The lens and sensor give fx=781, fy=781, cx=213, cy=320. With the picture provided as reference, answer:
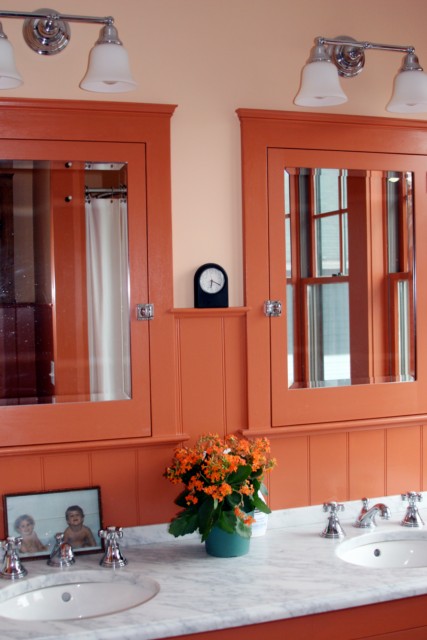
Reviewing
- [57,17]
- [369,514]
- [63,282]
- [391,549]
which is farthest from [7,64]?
[391,549]

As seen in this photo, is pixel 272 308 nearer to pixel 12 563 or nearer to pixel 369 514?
pixel 369 514

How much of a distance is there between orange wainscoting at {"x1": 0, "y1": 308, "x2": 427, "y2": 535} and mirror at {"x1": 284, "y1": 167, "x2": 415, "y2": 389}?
0.60 ft

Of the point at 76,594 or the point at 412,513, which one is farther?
the point at 412,513

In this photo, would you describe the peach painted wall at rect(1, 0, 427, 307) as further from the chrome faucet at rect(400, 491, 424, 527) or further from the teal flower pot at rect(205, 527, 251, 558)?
the chrome faucet at rect(400, 491, 424, 527)

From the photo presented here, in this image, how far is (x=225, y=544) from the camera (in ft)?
7.18

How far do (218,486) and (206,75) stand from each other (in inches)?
47.5

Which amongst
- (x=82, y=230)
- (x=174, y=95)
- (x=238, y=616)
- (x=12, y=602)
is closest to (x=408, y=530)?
(x=238, y=616)

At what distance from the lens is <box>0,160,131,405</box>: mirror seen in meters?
2.18

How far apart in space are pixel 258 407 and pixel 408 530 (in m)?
0.61

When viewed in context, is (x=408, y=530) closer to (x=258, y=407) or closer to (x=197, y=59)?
(x=258, y=407)

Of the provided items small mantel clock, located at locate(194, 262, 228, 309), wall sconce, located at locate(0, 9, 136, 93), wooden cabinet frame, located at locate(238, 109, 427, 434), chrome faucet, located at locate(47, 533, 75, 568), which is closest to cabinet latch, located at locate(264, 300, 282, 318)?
wooden cabinet frame, located at locate(238, 109, 427, 434)

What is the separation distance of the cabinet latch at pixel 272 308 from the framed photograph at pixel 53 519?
73 cm

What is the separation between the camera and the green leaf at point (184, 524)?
6.94 ft

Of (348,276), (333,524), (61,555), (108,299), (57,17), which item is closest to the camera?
(57,17)
